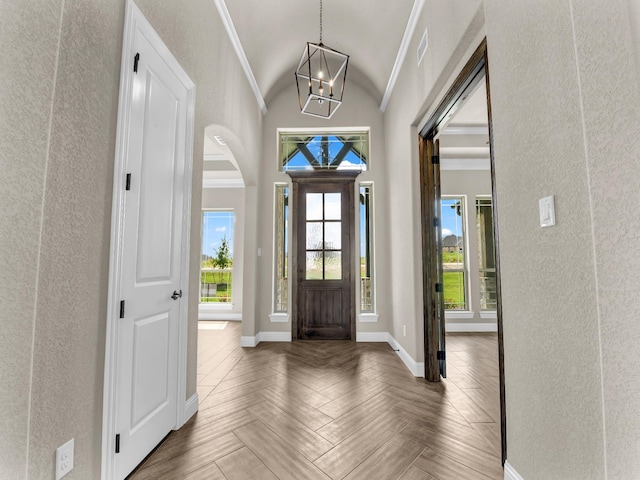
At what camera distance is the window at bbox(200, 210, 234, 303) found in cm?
661

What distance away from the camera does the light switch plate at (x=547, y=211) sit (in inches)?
46.5

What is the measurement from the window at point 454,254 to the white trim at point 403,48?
2363mm

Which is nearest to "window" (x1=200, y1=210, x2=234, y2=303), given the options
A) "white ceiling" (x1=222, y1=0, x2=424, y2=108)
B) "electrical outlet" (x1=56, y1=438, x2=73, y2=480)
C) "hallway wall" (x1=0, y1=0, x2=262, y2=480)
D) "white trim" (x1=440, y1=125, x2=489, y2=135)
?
"white ceiling" (x1=222, y1=0, x2=424, y2=108)

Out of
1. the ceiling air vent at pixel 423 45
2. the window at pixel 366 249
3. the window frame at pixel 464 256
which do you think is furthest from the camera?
the window frame at pixel 464 256

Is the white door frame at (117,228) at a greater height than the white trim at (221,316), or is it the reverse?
the white door frame at (117,228)

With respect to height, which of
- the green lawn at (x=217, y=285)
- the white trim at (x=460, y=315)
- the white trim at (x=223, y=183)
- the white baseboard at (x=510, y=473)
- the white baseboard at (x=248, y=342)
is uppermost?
the white trim at (x=223, y=183)

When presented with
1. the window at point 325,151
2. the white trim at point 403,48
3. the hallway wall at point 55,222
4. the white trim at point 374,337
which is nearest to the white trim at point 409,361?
the white trim at point 374,337

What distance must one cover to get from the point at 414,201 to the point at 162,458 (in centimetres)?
279

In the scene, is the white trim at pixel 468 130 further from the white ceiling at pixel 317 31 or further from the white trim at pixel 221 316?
the white trim at pixel 221 316

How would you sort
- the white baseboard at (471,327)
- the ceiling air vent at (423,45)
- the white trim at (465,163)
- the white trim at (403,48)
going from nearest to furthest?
the ceiling air vent at (423,45), the white trim at (403,48), the white baseboard at (471,327), the white trim at (465,163)

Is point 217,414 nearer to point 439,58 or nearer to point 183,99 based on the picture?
point 183,99

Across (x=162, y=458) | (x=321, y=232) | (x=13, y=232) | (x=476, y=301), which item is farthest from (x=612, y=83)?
(x=476, y=301)

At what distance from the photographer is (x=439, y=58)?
89.1 inches

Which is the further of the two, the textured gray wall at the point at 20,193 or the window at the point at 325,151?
the window at the point at 325,151
